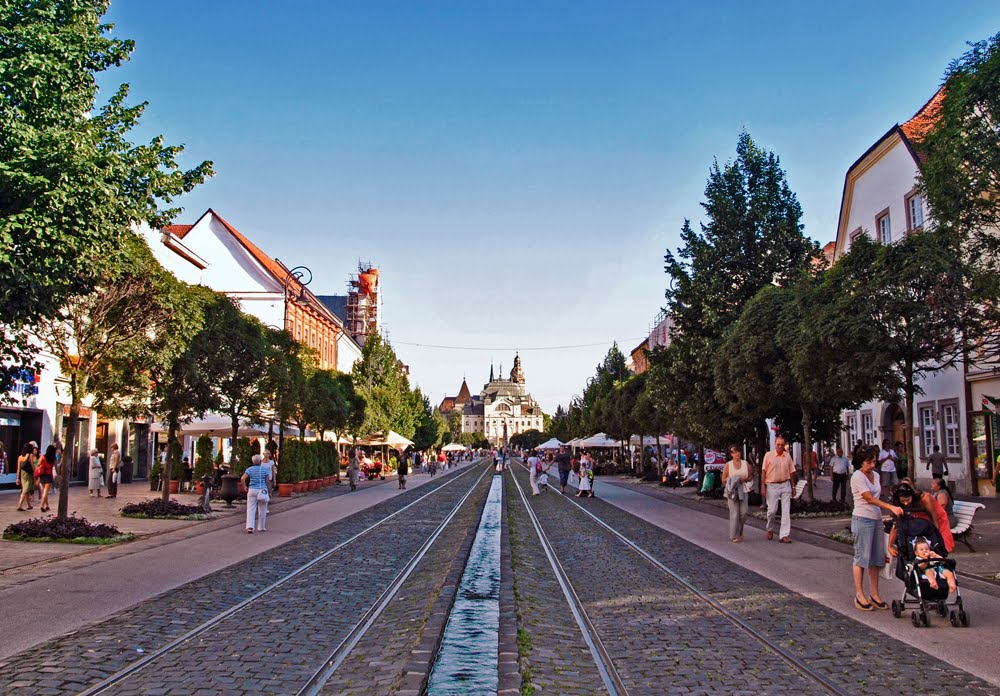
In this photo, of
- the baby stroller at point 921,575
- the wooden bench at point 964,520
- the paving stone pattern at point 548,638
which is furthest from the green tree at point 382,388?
the baby stroller at point 921,575

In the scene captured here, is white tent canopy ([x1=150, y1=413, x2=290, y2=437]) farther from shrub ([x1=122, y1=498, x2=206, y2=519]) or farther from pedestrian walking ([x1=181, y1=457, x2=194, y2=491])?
shrub ([x1=122, y1=498, x2=206, y2=519])

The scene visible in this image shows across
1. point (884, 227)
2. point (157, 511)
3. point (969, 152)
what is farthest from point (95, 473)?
point (884, 227)

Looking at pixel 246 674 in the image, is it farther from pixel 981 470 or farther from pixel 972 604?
pixel 981 470

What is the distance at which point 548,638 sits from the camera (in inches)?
312

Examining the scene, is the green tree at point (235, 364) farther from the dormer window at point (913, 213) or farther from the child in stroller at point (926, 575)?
the dormer window at point (913, 213)

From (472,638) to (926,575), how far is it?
4.58m

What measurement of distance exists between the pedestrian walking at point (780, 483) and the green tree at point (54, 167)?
1159 cm

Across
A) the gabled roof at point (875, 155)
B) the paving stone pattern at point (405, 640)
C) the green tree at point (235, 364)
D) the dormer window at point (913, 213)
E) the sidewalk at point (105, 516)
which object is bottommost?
the sidewalk at point (105, 516)

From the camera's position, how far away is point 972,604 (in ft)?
32.1

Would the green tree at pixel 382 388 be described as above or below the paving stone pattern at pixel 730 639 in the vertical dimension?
above

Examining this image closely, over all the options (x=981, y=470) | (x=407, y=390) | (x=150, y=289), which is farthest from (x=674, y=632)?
(x=407, y=390)

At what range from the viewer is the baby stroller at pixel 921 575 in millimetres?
8547

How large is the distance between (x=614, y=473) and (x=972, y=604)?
165 ft

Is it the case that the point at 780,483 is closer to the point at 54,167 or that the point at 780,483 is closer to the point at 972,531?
the point at 972,531
